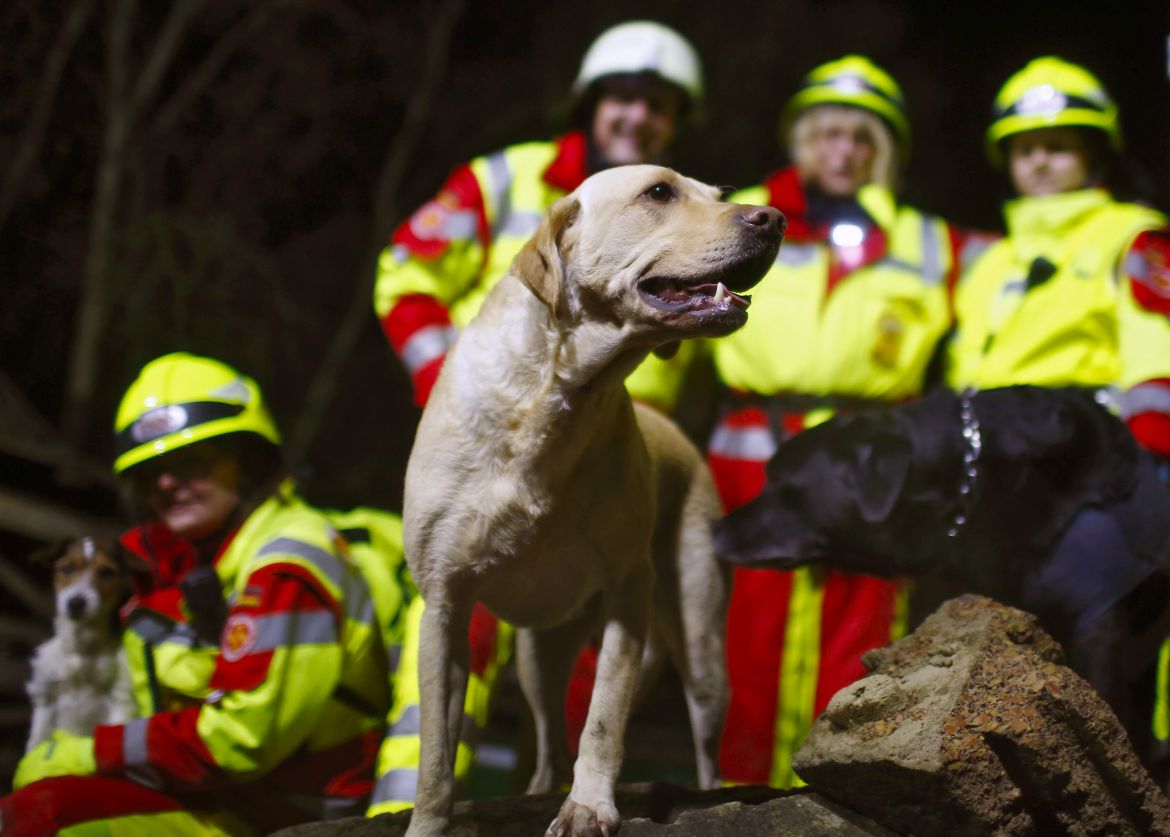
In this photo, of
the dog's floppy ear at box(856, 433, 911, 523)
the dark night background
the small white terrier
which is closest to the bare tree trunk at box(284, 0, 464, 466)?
the dark night background

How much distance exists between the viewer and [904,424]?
3.01 meters

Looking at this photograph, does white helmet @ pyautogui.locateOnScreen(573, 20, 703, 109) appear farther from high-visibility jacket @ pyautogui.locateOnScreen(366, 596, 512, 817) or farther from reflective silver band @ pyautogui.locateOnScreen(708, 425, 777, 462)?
high-visibility jacket @ pyautogui.locateOnScreen(366, 596, 512, 817)

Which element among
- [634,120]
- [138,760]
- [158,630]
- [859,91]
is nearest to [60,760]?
[138,760]

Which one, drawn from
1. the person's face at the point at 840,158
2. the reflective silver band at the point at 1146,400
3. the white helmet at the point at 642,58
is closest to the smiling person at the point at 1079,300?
the reflective silver band at the point at 1146,400

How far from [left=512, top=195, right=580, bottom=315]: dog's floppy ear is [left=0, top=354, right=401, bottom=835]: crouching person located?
1246mm

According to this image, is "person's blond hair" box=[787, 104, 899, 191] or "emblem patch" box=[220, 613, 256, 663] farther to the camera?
"person's blond hair" box=[787, 104, 899, 191]

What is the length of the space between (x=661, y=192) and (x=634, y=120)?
1635 mm

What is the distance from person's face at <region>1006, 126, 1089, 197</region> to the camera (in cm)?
419

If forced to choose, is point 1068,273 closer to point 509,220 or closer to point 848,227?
point 848,227

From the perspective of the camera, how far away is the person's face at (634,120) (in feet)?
12.8

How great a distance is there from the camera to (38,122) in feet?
17.5

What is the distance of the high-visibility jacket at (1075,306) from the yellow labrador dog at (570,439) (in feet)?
5.79

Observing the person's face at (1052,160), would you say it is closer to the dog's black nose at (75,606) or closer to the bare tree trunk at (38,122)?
the dog's black nose at (75,606)

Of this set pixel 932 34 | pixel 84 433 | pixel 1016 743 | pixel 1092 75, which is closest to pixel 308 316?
pixel 84 433
